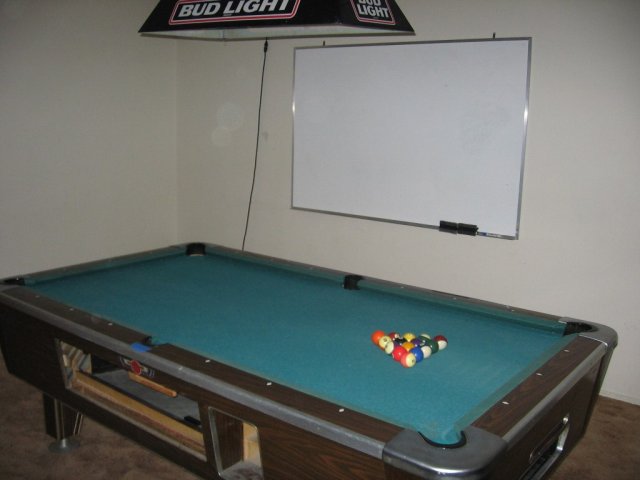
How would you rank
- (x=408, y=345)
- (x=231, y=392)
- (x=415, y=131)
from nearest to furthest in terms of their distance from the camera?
(x=231, y=392)
(x=408, y=345)
(x=415, y=131)

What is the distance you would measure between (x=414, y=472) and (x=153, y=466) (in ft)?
4.92

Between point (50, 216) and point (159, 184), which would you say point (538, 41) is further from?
point (50, 216)

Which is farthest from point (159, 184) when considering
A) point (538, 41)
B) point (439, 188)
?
point (538, 41)

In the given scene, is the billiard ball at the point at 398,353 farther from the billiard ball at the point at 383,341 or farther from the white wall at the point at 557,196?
the white wall at the point at 557,196

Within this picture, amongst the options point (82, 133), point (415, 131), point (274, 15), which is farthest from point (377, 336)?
point (82, 133)

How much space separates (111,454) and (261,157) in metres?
2.28

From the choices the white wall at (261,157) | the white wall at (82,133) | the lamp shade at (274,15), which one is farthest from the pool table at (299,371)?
the white wall at (82,133)

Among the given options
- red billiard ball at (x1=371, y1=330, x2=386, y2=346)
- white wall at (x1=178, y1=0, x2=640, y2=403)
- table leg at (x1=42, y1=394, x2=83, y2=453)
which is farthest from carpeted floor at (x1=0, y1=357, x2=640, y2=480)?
red billiard ball at (x1=371, y1=330, x2=386, y2=346)

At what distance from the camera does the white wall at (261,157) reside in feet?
9.20

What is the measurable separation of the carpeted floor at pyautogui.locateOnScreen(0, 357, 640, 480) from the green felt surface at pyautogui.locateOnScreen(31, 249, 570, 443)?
684 millimetres

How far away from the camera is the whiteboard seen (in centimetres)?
303

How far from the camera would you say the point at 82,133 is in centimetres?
381

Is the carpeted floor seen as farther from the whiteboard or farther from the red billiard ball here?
the whiteboard

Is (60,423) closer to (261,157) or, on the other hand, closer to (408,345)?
(408,345)
